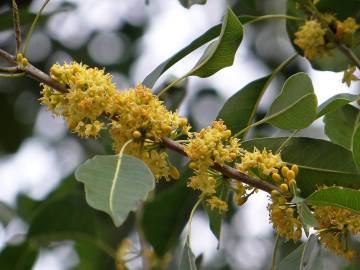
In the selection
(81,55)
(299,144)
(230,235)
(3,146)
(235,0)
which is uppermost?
(299,144)

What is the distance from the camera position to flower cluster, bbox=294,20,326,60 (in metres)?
1.96

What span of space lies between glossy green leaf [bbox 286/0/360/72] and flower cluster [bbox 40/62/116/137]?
0.67 meters

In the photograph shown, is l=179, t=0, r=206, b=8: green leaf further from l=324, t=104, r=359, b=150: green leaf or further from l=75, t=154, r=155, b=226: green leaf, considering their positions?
l=75, t=154, r=155, b=226: green leaf

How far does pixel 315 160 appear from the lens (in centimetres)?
174

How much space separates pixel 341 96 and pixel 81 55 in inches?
113

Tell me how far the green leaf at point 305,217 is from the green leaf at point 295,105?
0.25 meters

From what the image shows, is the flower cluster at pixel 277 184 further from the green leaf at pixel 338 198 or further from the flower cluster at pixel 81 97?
the flower cluster at pixel 81 97

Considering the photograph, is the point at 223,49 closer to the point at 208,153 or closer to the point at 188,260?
the point at 208,153

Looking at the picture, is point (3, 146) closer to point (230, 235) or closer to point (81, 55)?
point (81, 55)

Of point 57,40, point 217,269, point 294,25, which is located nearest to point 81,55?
point 57,40

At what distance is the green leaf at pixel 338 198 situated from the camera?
1504 millimetres

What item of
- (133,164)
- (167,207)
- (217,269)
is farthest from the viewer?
(217,269)

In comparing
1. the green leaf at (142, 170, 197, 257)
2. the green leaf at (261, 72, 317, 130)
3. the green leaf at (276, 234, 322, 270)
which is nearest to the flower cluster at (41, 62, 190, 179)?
the green leaf at (261, 72, 317, 130)

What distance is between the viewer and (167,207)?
2705 millimetres
